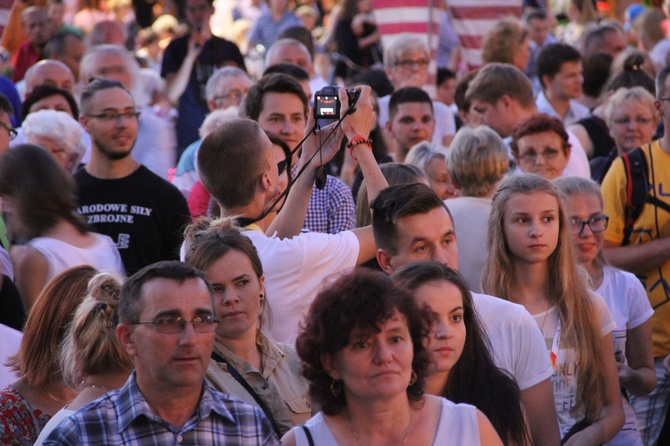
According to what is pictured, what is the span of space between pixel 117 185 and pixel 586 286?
2754mm

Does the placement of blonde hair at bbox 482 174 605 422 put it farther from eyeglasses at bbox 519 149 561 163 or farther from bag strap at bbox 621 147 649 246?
eyeglasses at bbox 519 149 561 163

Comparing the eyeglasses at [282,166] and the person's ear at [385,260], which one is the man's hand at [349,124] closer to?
the eyeglasses at [282,166]

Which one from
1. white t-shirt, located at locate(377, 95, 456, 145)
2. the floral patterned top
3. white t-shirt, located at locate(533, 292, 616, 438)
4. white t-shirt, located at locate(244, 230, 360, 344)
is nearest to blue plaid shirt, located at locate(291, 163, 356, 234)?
white t-shirt, located at locate(244, 230, 360, 344)

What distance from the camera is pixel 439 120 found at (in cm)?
940

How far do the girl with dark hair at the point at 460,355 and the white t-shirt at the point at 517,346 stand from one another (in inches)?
8.8

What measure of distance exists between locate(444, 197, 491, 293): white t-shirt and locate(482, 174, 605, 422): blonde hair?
426 mm

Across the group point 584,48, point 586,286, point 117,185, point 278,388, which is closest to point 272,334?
point 278,388

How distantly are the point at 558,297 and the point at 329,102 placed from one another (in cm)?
134

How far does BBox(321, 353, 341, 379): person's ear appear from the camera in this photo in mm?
3365

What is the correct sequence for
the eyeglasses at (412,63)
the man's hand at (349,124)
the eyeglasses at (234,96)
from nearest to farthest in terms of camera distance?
1. the man's hand at (349,124)
2. the eyeglasses at (234,96)
3. the eyeglasses at (412,63)

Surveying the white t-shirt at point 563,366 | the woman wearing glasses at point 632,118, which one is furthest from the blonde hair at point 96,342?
the woman wearing glasses at point 632,118

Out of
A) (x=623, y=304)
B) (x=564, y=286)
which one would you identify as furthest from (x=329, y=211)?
(x=564, y=286)

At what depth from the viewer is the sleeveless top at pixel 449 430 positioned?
3367mm

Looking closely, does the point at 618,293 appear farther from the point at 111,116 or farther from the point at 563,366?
the point at 111,116
